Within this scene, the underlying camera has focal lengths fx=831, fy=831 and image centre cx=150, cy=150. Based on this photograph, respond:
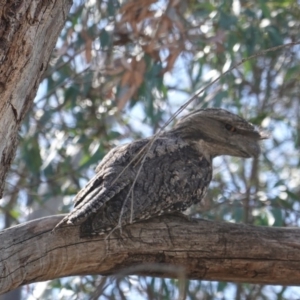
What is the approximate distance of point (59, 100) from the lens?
23.9 ft

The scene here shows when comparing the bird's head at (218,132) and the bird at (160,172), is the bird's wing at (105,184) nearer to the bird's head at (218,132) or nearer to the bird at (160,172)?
the bird at (160,172)

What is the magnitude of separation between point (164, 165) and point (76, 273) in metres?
0.70

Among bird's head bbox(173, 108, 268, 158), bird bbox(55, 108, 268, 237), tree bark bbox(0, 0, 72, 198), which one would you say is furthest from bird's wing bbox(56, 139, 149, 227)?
tree bark bbox(0, 0, 72, 198)

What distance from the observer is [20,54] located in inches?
98.6

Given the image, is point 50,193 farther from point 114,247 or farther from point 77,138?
point 114,247

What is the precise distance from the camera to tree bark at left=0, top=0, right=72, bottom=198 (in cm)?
244

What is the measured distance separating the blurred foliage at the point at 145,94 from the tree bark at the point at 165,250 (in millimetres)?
1417

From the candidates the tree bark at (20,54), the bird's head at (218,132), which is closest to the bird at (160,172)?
the bird's head at (218,132)

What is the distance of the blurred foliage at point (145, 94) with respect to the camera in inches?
215

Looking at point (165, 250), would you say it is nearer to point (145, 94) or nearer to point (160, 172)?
point (160, 172)

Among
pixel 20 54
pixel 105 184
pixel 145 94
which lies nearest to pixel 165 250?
pixel 105 184

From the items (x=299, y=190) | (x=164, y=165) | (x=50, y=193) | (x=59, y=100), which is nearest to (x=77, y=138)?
(x=50, y=193)

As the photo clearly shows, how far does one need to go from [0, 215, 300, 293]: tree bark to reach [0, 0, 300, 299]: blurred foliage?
1417 millimetres

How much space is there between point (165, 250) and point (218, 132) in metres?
0.95
